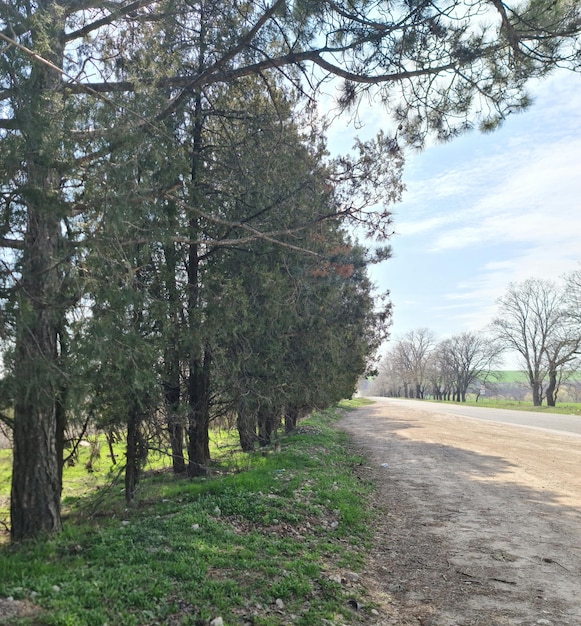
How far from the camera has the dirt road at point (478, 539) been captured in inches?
159

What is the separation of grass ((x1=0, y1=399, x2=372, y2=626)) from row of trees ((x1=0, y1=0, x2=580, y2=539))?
108cm

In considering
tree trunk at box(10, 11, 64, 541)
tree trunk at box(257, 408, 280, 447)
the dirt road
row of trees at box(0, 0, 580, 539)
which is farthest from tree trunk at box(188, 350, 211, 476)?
the dirt road

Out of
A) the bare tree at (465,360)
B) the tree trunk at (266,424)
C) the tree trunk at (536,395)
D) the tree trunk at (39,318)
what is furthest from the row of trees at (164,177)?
the bare tree at (465,360)

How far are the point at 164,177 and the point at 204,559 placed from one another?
4423 millimetres

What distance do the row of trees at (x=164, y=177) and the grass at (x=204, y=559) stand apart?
1.08 meters

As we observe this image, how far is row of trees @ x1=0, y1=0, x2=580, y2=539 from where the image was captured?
16.0 feet

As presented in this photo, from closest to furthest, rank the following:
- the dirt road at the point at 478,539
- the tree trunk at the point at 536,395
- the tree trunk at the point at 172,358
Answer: the dirt road at the point at 478,539, the tree trunk at the point at 172,358, the tree trunk at the point at 536,395

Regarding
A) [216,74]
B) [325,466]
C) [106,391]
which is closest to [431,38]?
[216,74]

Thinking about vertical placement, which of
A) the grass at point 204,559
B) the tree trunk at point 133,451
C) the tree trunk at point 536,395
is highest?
the tree trunk at point 133,451

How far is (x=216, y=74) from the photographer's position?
21.5 ft

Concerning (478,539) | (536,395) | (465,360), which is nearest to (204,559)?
(478,539)

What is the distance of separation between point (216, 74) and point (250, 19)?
81 cm

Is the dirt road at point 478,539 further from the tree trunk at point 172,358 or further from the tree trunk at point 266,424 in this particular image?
the tree trunk at point 172,358

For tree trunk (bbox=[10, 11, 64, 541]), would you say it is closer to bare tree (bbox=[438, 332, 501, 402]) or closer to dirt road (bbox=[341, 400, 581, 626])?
dirt road (bbox=[341, 400, 581, 626])
